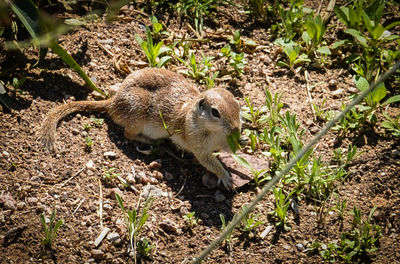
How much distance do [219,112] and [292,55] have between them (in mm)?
1581

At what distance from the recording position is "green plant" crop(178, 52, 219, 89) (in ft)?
15.0

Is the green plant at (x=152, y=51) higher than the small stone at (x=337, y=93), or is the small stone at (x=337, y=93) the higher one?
the green plant at (x=152, y=51)

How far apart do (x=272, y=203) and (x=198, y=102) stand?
1165 millimetres

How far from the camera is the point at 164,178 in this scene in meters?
3.88

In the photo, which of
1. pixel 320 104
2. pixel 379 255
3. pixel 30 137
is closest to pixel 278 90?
pixel 320 104

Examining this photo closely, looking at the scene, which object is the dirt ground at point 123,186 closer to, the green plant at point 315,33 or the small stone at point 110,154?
the small stone at point 110,154

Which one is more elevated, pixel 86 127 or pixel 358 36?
pixel 358 36

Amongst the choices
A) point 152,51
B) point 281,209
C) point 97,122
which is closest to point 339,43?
point 152,51

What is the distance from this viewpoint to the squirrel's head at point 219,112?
358 centimetres

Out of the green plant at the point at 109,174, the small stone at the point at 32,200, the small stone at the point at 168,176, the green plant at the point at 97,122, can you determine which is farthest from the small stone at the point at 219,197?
the small stone at the point at 32,200

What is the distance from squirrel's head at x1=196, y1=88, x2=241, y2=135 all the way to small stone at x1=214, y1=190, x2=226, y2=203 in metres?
0.59

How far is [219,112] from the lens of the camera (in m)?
3.59

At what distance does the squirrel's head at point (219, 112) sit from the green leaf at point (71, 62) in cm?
122

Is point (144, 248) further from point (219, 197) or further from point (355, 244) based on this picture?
point (355, 244)
